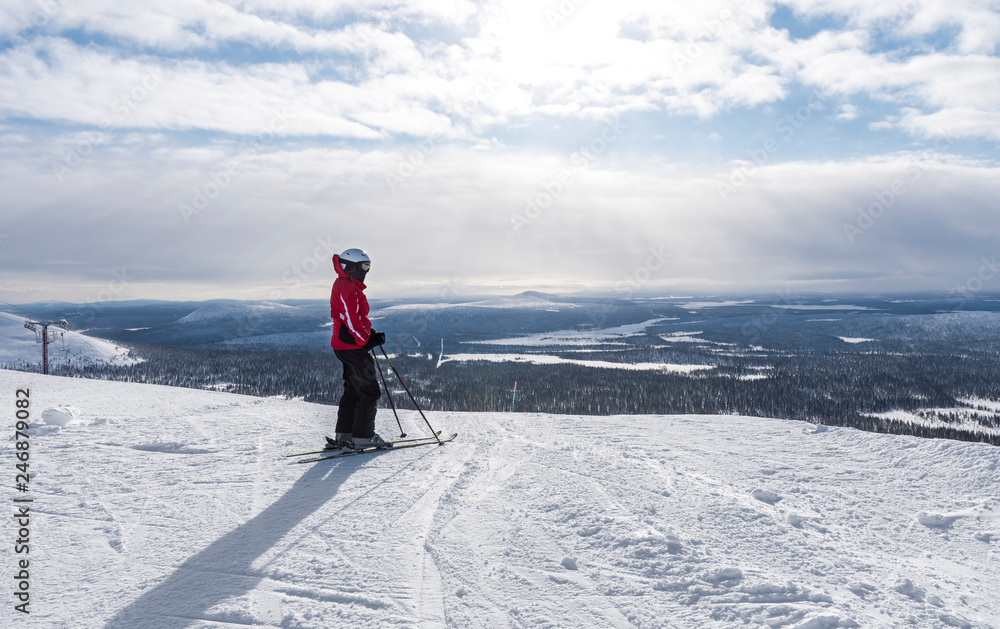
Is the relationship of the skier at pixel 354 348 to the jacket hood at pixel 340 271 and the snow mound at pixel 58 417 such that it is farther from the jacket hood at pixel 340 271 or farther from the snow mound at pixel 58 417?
the snow mound at pixel 58 417

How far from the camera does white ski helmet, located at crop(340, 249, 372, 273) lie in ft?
23.6

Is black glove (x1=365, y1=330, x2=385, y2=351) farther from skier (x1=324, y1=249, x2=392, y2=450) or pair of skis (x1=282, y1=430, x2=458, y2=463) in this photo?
pair of skis (x1=282, y1=430, x2=458, y2=463)

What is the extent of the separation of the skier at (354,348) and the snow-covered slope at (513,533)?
0.57 meters

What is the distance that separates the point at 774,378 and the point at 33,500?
104167 millimetres

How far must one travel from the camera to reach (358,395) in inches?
290

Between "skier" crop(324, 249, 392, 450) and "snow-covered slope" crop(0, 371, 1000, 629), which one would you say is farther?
"skier" crop(324, 249, 392, 450)

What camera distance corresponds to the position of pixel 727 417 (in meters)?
9.20

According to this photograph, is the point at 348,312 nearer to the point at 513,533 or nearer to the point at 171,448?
the point at 171,448

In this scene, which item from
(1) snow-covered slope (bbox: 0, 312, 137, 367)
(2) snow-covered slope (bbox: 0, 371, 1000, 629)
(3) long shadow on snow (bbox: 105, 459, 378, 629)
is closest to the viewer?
(3) long shadow on snow (bbox: 105, 459, 378, 629)

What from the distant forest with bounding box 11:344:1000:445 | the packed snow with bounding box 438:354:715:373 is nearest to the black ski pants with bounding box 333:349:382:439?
the distant forest with bounding box 11:344:1000:445

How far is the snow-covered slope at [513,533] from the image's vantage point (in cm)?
319

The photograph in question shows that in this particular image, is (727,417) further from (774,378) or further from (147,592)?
(774,378)

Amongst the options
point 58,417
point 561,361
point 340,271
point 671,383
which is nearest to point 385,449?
point 340,271

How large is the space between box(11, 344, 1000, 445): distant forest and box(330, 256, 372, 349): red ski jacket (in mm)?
38133
